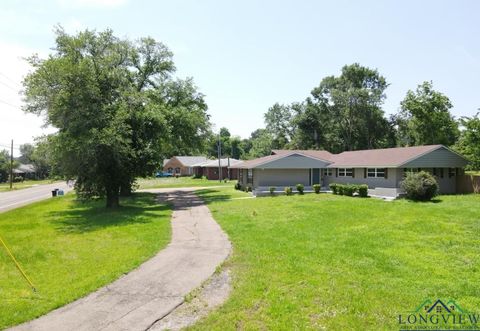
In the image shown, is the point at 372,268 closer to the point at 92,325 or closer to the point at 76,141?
the point at 92,325

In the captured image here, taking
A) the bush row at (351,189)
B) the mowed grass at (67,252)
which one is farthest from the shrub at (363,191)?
the mowed grass at (67,252)

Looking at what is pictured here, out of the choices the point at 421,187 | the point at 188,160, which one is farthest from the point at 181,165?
the point at 421,187

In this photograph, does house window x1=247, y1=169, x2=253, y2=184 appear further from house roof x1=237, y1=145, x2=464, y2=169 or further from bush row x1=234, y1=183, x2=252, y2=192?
house roof x1=237, y1=145, x2=464, y2=169

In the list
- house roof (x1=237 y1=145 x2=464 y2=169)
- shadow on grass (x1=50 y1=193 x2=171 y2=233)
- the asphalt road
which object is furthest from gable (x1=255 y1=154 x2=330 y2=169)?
the asphalt road

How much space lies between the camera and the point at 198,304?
775cm

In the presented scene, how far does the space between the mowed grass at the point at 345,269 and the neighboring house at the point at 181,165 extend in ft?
218

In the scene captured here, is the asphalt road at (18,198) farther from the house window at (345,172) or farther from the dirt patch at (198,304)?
the house window at (345,172)

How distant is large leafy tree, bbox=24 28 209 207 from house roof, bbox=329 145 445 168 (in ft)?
58.8

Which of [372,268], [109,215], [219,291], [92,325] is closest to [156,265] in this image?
[219,291]

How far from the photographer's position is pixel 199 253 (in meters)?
12.2

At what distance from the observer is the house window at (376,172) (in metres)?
31.4

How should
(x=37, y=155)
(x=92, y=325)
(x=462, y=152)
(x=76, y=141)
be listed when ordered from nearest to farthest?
1. (x=92, y=325)
2. (x=76, y=141)
3. (x=37, y=155)
4. (x=462, y=152)

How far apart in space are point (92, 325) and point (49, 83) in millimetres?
21414

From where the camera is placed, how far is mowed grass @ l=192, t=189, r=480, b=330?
22.9 feet
